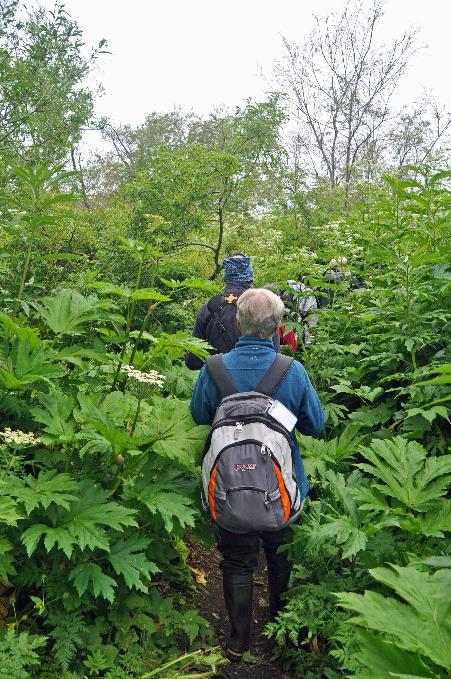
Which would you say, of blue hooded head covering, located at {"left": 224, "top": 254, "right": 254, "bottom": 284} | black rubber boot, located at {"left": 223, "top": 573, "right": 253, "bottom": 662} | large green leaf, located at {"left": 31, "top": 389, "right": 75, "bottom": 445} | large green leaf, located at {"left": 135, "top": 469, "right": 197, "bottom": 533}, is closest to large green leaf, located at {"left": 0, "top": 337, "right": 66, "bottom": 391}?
large green leaf, located at {"left": 31, "top": 389, "right": 75, "bottom": 445}

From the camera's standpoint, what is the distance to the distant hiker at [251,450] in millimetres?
2807

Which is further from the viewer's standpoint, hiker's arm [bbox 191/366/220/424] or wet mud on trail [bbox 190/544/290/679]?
hiker's arm [bbox 191/366/220/424]

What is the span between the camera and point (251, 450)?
2.83m

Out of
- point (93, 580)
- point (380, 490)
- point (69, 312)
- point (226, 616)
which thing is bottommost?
point (226, 616)

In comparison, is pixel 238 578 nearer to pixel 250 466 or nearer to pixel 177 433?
pixel 250 466

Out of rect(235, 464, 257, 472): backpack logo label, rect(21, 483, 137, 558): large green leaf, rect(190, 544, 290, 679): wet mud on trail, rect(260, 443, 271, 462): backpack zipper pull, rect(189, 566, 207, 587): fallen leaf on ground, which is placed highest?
rect(260, 443, 271, 462): backpack zipper pull

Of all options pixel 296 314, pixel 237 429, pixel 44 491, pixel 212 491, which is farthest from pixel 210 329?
pixel 44 491

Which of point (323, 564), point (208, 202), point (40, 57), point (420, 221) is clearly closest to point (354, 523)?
point (323, 564)

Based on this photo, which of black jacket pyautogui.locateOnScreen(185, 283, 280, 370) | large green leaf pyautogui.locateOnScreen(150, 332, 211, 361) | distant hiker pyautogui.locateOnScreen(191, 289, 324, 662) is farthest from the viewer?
black jacket pyautogui.locateOnScreen(185, 283, 280, 370)

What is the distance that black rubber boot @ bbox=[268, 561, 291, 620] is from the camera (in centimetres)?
334

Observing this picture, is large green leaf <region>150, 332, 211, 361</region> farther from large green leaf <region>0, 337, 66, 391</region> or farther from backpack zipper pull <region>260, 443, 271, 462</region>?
backpack zipper pull <region>260, 443, 271, 462</region>

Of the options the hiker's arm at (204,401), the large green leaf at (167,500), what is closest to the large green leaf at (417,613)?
the large green leaf at (167,500)

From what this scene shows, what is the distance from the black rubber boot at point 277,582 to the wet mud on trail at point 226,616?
0.20m

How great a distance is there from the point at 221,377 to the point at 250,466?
1.94ft
